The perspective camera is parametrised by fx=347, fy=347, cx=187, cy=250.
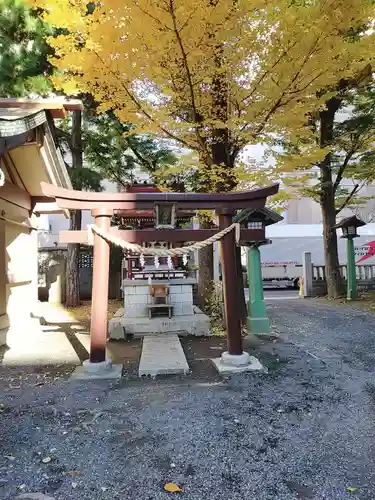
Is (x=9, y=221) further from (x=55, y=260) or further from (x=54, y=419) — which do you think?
(x=55, y=260)

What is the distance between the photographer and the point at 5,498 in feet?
8.48

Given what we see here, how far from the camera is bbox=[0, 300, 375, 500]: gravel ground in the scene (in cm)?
274

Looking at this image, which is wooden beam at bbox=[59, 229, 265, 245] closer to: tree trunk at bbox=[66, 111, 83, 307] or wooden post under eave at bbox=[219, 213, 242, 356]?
wooden post under eave at bbox=[219, 213, 242, 356]

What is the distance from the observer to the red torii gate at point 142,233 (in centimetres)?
543

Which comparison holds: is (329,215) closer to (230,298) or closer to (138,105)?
(138,105)

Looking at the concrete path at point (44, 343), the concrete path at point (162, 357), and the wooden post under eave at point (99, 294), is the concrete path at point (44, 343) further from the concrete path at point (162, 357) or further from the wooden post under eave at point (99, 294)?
the concrete path at point (162, 357)

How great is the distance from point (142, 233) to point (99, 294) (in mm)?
1214

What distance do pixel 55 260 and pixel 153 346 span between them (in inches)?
345

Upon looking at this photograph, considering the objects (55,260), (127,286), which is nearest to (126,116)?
(127,286)

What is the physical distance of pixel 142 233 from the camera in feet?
19.1

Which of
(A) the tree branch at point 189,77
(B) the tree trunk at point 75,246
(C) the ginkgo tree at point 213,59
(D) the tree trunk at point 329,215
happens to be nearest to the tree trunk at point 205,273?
(C) the ginkgo tree at point 213,59

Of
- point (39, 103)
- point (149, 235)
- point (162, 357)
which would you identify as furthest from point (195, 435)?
point (39, 103)

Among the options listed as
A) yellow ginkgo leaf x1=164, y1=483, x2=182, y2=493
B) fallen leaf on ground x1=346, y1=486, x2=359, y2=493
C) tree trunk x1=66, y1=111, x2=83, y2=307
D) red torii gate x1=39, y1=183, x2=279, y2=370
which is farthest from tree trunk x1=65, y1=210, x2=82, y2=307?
fallen leaf on ground x1=346, y1=486, x2=359, y2=493

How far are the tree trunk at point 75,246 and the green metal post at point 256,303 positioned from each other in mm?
6955
